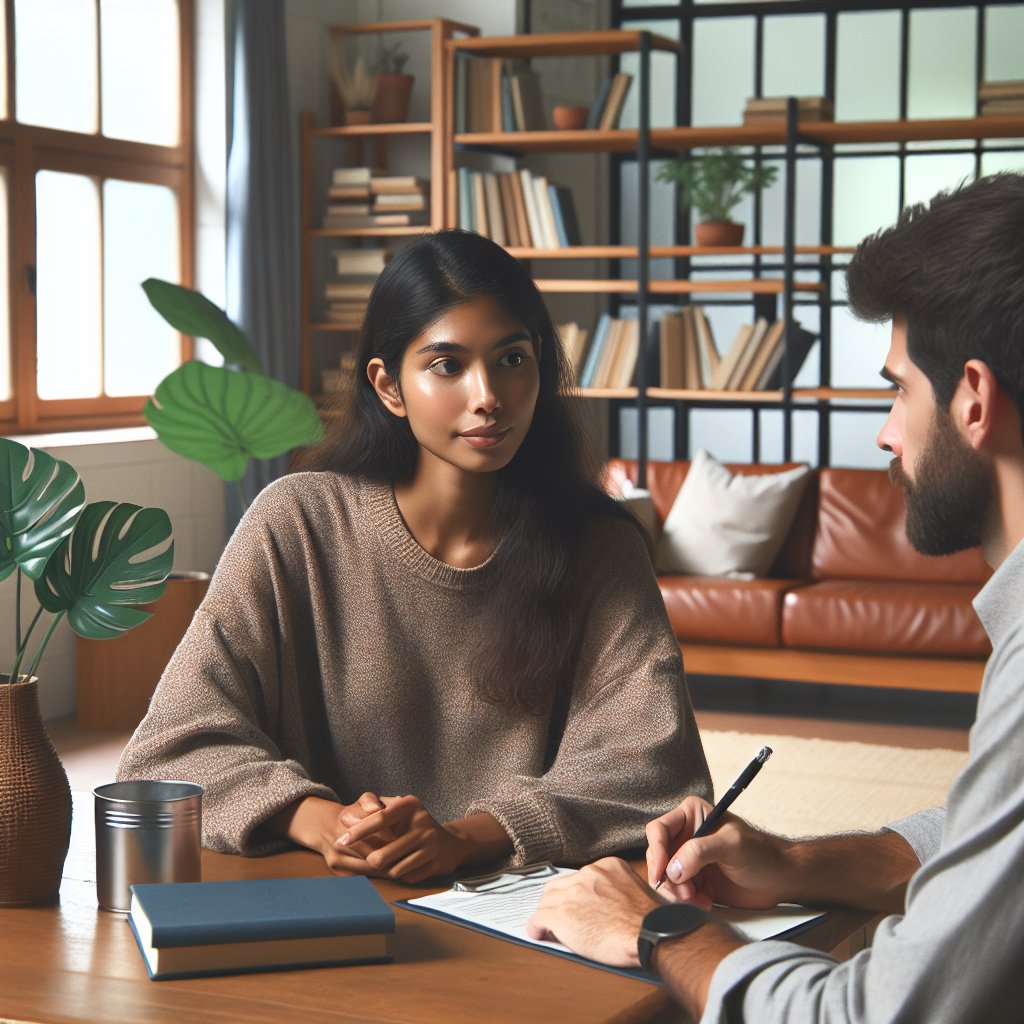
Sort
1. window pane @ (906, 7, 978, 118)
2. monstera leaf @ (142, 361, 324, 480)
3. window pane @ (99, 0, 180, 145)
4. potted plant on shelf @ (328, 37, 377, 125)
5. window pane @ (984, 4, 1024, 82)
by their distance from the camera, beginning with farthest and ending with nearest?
window pane @ (906, 7, 978, 118) < window pane @ (984, 4, 1024, 82) < potted plant on shelf @ (328, 37, 377, 125) < window pane @ (99, 0, 180, 145) < monstera leaf @ (142, 361, 324, 480)

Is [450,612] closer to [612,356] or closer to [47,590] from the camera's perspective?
[47,590]

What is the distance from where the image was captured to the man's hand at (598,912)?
4.07 ft

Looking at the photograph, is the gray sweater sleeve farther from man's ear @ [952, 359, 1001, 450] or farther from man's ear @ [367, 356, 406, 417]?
man's ear @ [367, 356, 406, 417]

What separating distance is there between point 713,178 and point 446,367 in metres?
5.03

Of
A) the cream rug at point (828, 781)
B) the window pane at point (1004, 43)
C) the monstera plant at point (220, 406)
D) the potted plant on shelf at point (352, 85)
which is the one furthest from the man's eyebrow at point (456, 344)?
the window pane at point (1004, 43)

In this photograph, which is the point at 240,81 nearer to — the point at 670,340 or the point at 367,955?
the point at 670,340

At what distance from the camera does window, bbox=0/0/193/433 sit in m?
5.47

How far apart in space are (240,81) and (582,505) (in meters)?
4.85

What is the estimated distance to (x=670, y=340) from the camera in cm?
656

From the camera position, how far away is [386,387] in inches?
76.1

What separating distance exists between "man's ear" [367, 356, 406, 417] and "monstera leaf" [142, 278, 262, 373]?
3.09 metres

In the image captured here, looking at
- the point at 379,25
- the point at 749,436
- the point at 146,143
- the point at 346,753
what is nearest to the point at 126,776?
the point at 346,753

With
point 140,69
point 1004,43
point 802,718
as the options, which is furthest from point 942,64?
point 140,69

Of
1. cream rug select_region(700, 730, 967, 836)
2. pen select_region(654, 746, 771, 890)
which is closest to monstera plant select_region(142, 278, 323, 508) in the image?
cream rug select_region(700, 730, 967, 836)
